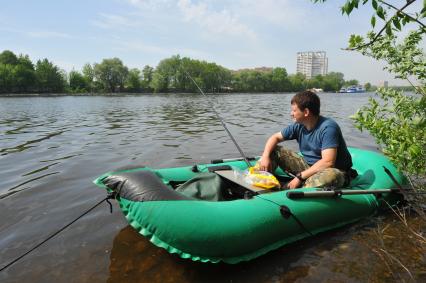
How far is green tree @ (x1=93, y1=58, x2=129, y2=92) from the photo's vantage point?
83.6m

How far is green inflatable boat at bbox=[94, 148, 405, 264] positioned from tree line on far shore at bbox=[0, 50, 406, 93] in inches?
2310

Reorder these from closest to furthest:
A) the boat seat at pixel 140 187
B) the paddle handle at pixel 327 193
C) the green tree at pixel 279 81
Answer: the boat seat at pixel 140 187 → the paddle handle at pixel 327 193 → the green tree at pixel 279 81

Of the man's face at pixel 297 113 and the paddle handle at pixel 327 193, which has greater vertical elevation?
the man's face at pixel 297 113

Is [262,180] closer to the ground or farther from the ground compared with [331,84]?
closer to the ground

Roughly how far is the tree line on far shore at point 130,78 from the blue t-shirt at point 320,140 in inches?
2283

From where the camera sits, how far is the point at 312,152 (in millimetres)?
4652

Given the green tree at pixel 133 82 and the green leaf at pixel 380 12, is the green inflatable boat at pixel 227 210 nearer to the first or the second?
the green leaf at pixel 380 12

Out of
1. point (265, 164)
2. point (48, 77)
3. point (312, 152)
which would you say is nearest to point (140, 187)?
point (265, 164)

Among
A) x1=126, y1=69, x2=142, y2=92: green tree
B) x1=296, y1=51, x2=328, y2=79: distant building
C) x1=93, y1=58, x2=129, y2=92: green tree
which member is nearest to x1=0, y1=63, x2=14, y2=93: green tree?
x1=93, y1=58, x2=129, y2=92: green tree

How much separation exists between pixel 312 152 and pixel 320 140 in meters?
0.30

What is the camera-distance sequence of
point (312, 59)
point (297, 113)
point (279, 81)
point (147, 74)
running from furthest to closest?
1. point (279, 81)
2. point (147, 74)
3. point (312, 59)
4. point (297, 113)

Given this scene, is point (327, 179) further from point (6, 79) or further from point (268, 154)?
point (6, 79)

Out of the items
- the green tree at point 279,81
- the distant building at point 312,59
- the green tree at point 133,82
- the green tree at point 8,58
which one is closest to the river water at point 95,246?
the distant building at point 312,59

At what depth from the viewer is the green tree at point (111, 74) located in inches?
3290
